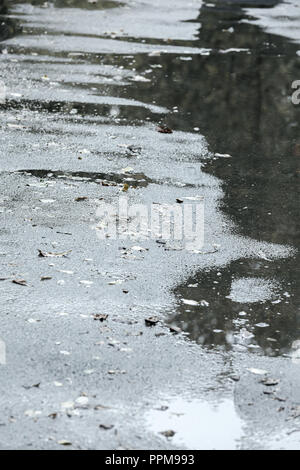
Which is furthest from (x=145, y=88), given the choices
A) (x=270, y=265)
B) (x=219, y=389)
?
(x=219, y=389)

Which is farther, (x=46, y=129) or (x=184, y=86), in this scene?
(x=184, y=86)

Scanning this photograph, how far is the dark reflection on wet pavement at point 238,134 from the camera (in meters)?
5.48

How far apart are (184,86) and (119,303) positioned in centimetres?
584

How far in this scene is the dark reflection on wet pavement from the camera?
5.48m

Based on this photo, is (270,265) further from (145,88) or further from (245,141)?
(145,88)

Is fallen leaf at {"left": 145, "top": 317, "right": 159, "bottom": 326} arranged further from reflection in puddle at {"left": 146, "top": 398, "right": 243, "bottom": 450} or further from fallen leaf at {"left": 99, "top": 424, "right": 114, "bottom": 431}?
fallen leaf at {"left": 99, "top": 424, "right": 114, "bottom": 431}

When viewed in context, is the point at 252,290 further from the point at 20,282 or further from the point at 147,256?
the point at 20,282

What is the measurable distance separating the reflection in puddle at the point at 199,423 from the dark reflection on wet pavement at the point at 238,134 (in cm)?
68

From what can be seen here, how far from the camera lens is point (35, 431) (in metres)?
4.21

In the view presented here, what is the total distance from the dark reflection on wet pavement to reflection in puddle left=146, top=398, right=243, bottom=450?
0.68 meters

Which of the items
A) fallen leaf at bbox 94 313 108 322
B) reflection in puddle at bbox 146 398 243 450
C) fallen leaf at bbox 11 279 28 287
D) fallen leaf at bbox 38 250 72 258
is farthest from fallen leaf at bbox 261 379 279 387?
fallen leaf at bbox 38 250 72 258

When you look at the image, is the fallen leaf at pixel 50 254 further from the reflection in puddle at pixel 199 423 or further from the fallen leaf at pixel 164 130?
the fallen leaf at pixel 164 130

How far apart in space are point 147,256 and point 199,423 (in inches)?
84.2

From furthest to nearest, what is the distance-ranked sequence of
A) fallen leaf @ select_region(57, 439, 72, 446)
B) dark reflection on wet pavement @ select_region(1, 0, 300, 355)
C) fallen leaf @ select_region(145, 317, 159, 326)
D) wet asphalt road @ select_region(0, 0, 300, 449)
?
1. dark reflection on wet pavement @ select_region(1, 0, 300, 355)
2. fallen leaf @ select_region(145, 317, 159, 326)
3. wet asphalt road @ select_region(0, 0, 300, 449)
4. fallen leaf @ select_region(57, 439, 72, 446)
